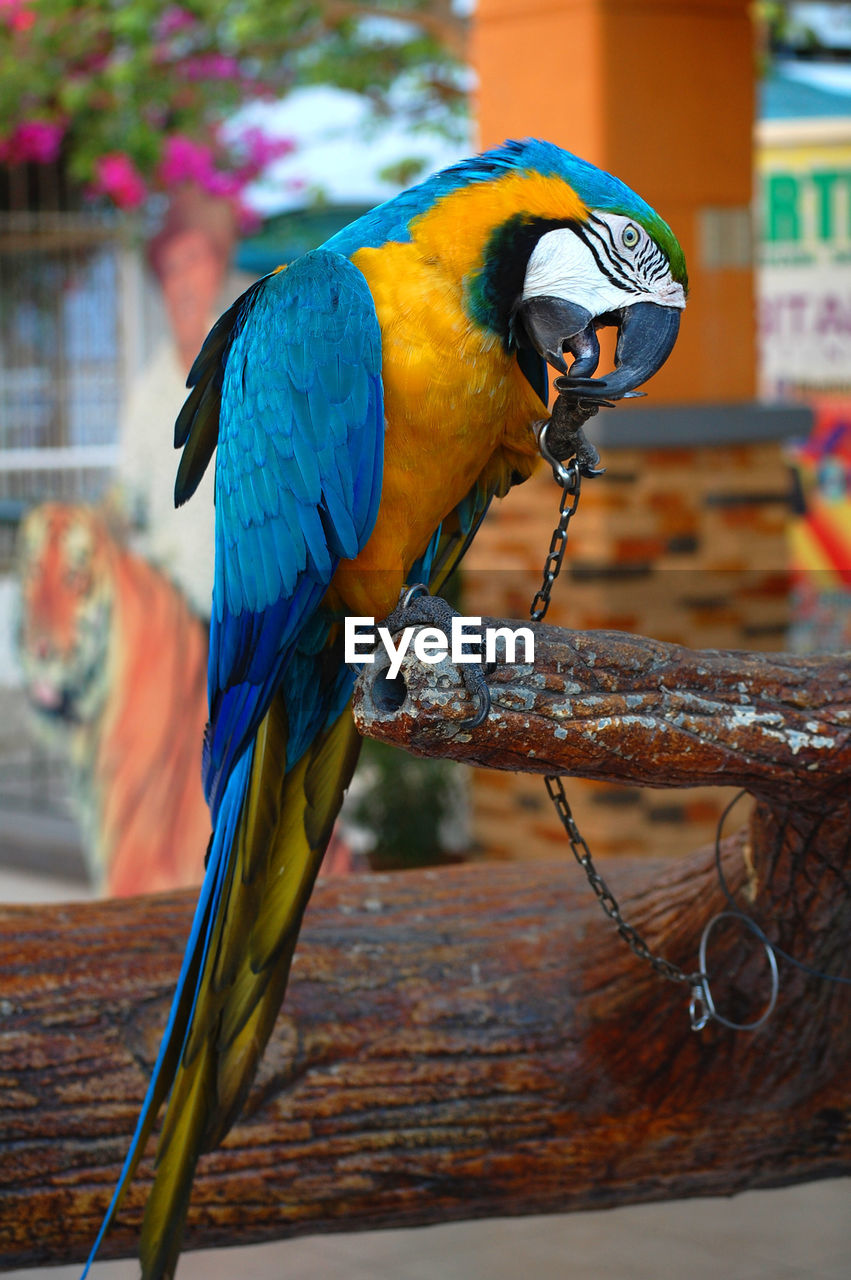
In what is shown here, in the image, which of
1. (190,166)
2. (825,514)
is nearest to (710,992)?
(825,514)

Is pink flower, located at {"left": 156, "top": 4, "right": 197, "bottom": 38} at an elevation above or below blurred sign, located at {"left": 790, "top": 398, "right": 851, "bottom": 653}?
above

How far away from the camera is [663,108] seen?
2949 mm

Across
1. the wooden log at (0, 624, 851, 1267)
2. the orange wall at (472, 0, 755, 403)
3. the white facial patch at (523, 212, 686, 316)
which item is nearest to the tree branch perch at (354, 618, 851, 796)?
the wooden log at (0, 624, 851, 1267)

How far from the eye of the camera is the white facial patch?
108 centimetres

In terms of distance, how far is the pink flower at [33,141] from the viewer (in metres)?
4.96

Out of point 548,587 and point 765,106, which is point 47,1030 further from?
point 765,106

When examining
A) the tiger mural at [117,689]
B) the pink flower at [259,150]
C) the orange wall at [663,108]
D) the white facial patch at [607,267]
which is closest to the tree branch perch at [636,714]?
the white facial patch at [607,267]

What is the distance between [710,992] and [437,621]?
1.81ft

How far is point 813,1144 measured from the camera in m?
1.51

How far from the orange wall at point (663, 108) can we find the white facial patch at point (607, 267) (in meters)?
1.86

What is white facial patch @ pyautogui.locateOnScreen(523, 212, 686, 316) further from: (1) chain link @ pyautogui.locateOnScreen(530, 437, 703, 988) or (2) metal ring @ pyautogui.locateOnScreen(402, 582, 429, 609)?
(2) metal ring @ pyautogui.locateOnScreen(402, 582, 429, 609)

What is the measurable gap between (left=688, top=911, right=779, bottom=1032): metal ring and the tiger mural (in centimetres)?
182

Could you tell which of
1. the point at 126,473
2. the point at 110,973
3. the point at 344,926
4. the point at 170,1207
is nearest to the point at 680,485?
the point at 126,473

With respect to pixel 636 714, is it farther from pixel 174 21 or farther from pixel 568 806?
pixel 174 21
